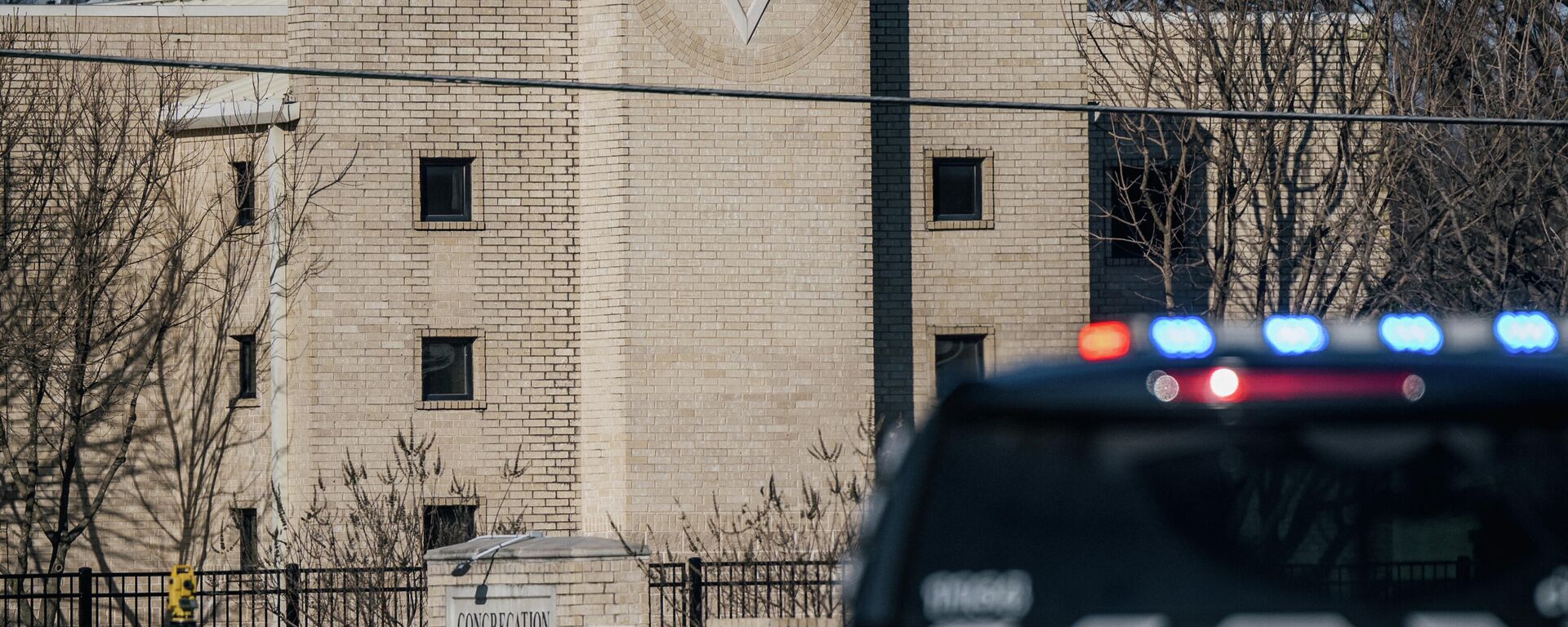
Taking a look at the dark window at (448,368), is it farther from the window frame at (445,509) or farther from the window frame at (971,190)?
the window frame at (971,190)

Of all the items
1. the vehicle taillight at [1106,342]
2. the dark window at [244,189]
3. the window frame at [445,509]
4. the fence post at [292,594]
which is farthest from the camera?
the dark window at [244,189]

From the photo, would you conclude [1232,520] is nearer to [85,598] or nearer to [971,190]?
[85,598]

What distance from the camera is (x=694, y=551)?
18594 millimetres

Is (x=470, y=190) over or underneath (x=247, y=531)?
over

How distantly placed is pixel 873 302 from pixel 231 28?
338 inches

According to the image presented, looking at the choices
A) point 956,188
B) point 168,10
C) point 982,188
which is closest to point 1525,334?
point 982,188

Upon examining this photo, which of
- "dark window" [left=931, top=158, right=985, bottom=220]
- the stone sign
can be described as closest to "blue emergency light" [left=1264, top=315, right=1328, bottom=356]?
the stone sign

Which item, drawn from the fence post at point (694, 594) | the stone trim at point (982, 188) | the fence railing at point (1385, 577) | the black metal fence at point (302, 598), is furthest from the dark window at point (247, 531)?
the fence railing at point (1385, 577)

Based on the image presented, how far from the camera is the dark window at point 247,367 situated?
21484 millimetres

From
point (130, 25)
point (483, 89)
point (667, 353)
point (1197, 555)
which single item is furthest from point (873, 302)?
point (1197, 555)

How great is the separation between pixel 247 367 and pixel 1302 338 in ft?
62.5

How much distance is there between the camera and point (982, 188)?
2075cm

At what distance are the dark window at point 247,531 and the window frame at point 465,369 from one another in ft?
10.1

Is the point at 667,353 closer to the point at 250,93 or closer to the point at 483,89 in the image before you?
the point at 483,89
